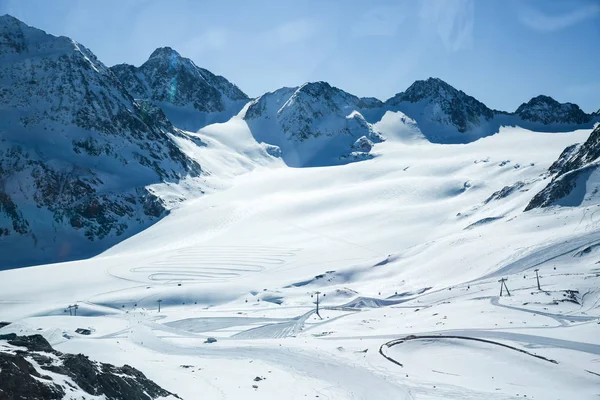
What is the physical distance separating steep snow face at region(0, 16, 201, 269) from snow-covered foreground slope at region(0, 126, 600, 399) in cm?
1261

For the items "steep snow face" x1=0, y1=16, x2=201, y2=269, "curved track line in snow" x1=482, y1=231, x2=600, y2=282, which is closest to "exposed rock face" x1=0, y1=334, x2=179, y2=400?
"curved track line in snow" x1=482, y1=231, x2=600, y2=282

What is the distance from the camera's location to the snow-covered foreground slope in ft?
86.0

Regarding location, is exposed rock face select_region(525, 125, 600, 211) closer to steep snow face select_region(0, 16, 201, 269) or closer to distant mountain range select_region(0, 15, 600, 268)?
distant mountain range select_region(0, 15, 600, 268)

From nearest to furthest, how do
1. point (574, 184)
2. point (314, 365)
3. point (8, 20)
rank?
1. point (314, 365)
2. point (574, 184)
3. point (8, 20)

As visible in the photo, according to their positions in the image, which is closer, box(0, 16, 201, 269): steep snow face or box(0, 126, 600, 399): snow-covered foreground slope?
box(0, 126, 600, 399): snow-covered foreground slope

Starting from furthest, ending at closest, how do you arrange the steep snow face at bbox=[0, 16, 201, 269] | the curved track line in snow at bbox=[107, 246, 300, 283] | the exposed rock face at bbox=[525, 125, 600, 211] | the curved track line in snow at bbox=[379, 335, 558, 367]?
the steep snow face at bbox=[0, 16, 201, 269], the curved track line in snow at bbox=[107, 246, 300, 283], the exposed rock face at bbox=[525, 125, 600, 211], the curved track line in snow at bbox=[379, 335, 558, 367]

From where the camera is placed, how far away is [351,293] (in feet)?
209

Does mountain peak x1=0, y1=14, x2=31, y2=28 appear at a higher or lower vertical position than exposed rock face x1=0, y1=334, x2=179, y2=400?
higher

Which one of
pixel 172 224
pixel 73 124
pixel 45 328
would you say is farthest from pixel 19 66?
pixel 45 328

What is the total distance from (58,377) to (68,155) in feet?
395

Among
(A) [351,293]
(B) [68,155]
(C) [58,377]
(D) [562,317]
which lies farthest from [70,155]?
(D) [562,317]

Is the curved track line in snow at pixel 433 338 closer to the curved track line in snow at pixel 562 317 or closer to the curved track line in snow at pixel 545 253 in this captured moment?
the curved track line in snow at pixel 562 317

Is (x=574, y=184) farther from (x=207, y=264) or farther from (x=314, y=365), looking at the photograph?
(x=207, y=264)

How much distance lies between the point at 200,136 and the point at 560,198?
14993 cm
